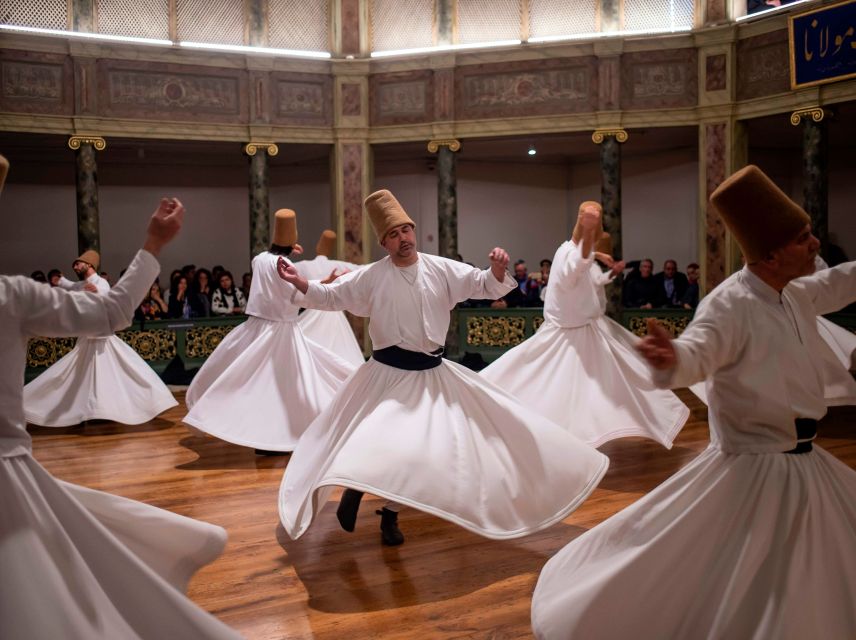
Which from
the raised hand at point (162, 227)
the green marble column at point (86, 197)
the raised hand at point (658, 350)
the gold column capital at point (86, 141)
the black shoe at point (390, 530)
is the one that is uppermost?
the gold column capital at point (86, 141)

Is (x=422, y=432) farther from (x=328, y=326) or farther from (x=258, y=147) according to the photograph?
(x=258, y=147)

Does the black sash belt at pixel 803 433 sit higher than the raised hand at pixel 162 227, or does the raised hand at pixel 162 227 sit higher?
the raised hand at pixel 162 227

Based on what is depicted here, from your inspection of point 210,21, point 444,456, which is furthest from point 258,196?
point 444,456

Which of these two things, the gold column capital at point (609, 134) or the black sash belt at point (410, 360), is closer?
the black sash belt at point (410, 360)

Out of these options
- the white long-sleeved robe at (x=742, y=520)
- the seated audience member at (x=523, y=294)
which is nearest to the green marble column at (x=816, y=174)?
the seated audience member at (x=523, y=294)

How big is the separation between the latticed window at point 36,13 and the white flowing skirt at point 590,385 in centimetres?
785

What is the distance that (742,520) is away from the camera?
255 centimetres

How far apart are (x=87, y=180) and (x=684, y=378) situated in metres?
10.1

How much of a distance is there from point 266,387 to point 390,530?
7.89 ft

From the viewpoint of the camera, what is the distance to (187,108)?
37.4 feet

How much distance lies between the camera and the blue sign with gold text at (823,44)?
9.23m

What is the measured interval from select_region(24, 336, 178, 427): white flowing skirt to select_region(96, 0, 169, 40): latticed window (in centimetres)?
522

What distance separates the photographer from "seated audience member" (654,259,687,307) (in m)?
11.9

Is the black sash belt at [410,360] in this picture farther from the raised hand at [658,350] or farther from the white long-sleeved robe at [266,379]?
the raised hand at [658,350]
